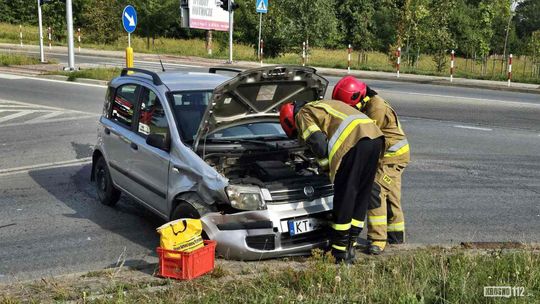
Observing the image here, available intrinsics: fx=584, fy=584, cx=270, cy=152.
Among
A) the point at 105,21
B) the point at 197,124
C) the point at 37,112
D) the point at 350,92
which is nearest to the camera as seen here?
the point at 350,92

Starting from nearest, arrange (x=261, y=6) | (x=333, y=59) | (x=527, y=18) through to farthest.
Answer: (x=261, y=6) → (x=333, y=59) → (x=527, y=18)

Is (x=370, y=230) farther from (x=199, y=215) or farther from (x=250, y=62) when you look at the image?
(x=250, y=62)

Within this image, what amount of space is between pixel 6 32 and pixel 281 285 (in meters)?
51.7

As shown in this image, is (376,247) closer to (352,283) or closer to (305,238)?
(305,238)

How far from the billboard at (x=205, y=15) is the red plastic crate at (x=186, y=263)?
3038cm

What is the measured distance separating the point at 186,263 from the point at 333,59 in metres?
31.2

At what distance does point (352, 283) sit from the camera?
389 cm

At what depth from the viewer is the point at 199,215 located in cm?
477

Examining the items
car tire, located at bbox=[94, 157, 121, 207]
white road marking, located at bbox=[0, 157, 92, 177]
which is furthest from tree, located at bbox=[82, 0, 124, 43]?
car tire, located at bbox=[94, 157, 121, 207]

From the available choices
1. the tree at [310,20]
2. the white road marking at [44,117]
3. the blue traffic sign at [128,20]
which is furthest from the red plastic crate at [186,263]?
the tree at [310,20]

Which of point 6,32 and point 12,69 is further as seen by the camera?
point 6,32

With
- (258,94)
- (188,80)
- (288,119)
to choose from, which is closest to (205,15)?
(188,80)

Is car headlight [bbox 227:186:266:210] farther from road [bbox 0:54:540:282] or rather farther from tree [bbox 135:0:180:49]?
tree [bbox 135:0:180:49]

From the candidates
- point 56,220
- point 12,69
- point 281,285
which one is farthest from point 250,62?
point 281,285
